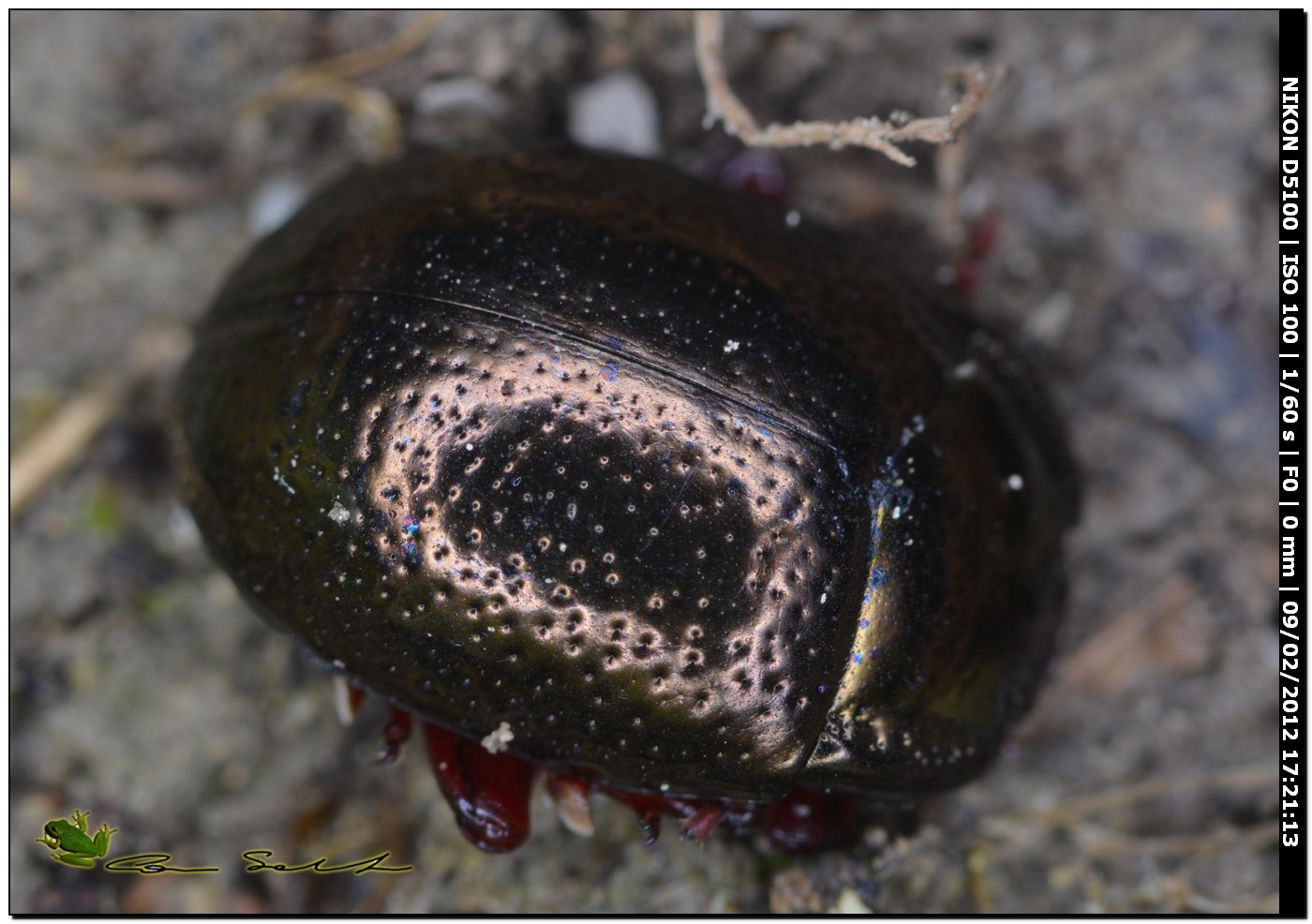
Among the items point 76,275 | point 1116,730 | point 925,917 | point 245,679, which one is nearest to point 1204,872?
point 1116,730

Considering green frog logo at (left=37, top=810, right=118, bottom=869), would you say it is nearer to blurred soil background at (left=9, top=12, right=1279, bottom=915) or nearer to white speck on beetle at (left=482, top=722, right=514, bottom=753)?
blurred soil background at (left=9, top=12, right=1279, bottom=915)

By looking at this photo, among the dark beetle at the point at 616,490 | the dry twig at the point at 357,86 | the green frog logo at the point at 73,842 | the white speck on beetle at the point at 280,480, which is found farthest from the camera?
the dry twig at the point at 357,86

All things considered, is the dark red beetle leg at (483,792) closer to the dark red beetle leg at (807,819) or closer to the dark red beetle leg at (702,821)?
the dark red beetle leg at (702,821)

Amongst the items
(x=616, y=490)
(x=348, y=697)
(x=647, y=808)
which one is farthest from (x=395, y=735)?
(x=616, y=490)

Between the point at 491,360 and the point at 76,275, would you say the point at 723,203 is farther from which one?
the point at 76,275

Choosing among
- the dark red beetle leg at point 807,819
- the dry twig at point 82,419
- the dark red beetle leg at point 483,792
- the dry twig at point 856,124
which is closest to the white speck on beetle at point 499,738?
the dark red beetle leg at point 483,792

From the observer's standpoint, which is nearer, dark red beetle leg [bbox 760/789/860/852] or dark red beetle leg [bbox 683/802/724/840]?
dark red beetle leg [bbox 683/802/724/840]

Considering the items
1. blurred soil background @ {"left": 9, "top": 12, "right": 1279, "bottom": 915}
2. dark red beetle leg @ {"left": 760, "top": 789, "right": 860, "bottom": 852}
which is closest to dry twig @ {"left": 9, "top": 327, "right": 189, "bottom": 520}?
blurred soil background @ {"left": 9, "top": 12, "right": 1279, "bottom": 915}
